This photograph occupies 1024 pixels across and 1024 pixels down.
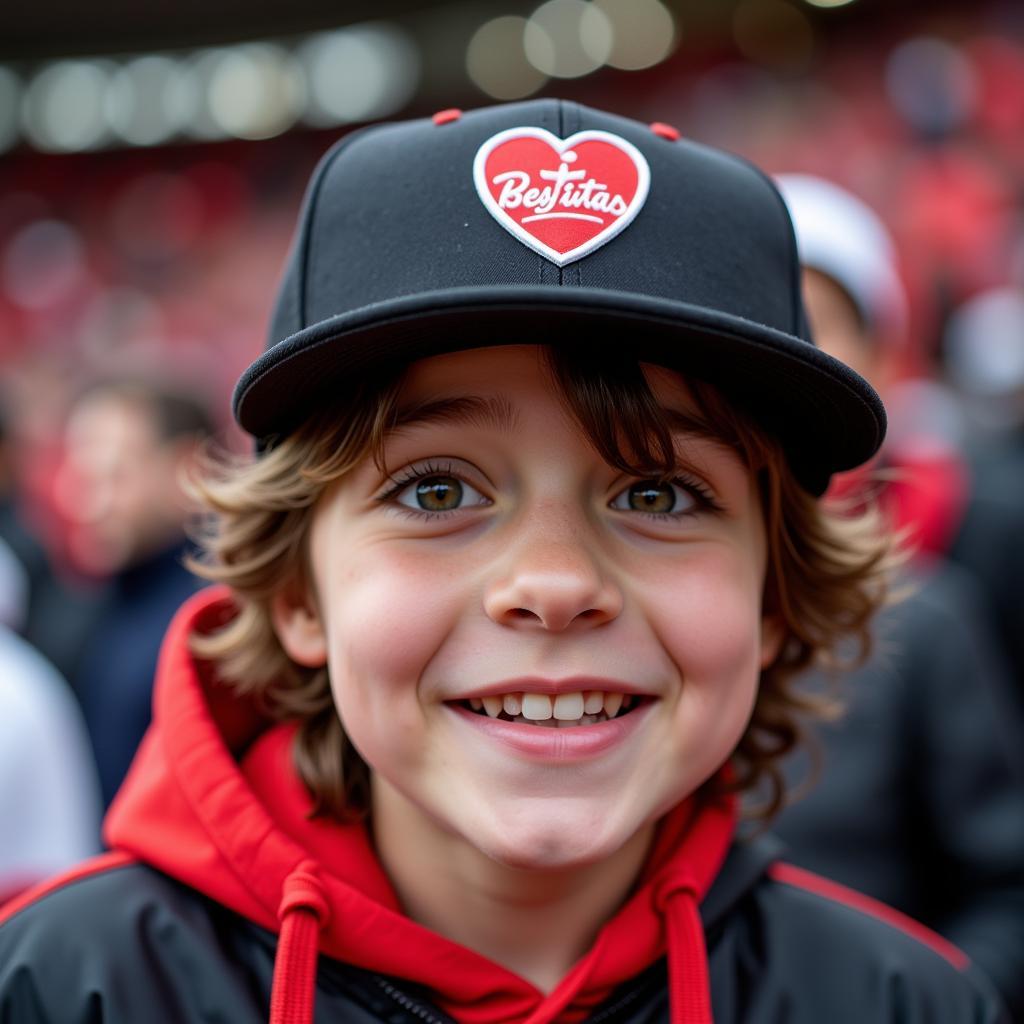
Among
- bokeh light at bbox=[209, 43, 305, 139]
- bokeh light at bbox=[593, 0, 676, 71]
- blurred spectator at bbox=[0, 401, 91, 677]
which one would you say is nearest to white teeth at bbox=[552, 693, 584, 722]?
blurred spectator at bbox=[0, 401, 91, 677]

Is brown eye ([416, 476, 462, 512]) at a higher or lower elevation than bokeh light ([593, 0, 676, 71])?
lower

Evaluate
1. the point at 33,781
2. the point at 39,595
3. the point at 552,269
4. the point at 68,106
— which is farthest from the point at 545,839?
the point at 68,106

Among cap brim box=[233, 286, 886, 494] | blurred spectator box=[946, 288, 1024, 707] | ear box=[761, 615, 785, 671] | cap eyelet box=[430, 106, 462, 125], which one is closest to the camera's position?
cap brim box=[233, 286, 886, 494]

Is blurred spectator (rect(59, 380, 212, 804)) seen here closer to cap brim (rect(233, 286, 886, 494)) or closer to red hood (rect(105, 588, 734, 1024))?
red hood (rect(105, 588, 734, 1024))

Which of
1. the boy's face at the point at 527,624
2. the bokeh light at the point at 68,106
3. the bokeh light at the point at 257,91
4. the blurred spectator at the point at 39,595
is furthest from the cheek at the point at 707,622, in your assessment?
the bokeh light at the point at 68,106

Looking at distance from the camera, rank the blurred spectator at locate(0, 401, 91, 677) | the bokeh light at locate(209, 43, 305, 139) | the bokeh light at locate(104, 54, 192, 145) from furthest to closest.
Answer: the bokeh light at locate(104, 54, 192, 145)
the bokeh light at locate(209, 43, 305, 139)
the blurred spectator at locate(0, 401, 91, 677)

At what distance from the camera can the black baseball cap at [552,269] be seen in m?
1.25

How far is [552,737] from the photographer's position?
1.30 m

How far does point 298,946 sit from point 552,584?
0.48 m

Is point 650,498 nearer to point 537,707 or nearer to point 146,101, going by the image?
point 537,707

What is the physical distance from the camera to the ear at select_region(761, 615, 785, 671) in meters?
1.66

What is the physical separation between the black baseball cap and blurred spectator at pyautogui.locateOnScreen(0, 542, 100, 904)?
1270 mm

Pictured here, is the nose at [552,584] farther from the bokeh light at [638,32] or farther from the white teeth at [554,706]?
the bokeh light at [638,32]

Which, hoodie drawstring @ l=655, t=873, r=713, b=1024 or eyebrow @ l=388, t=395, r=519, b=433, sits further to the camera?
hoodie drawstring @ l=655, t=873, r=713, b=1024
